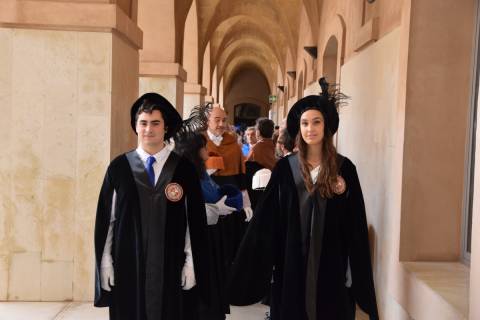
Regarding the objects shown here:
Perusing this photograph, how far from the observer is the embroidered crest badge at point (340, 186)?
3105 mm

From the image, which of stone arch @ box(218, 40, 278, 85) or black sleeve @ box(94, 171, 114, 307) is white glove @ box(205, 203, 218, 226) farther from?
stone arch @ box(218, 40, 278, 85)

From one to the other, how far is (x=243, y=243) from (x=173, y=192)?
→ 511mm

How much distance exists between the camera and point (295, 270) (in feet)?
10.2

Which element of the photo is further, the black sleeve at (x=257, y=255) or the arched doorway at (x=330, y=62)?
the arched doorway at (x=330, y=62)

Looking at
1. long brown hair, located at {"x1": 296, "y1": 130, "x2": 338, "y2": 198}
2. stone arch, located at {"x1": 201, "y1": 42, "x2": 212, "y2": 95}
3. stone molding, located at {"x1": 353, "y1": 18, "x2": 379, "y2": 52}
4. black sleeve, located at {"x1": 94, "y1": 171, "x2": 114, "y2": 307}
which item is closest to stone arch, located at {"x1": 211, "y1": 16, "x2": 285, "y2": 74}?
stone arch, located at {"x1": 201, "y1": 42, "x2": 212, "y2": 95}

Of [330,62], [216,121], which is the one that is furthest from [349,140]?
[330,62]

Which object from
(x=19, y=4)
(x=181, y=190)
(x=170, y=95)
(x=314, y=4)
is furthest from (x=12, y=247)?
(x=314, y=4)

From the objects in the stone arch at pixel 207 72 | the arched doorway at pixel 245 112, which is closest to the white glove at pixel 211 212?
the stone arch at pixel 207 72

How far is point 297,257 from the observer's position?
10.2 feet

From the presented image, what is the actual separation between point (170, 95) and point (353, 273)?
216 inches

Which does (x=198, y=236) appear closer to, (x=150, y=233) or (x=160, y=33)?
(x=150, y=233)

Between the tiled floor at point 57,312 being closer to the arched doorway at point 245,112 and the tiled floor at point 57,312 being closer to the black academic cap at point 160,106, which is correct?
the black academic cap at point 160,106

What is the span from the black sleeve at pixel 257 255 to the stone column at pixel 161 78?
519 cm

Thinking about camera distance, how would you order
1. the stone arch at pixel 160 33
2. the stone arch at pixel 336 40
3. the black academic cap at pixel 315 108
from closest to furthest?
the black academic cap at pixel 315 108 < the stone arch at pixel 336 40 < the stone arch at pixel 160 33
